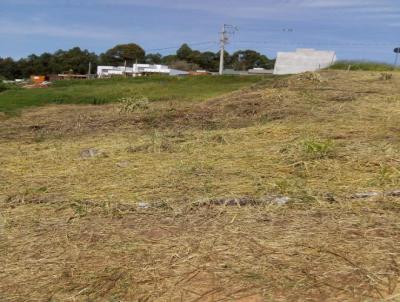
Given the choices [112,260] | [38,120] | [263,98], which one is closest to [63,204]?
[112,260]

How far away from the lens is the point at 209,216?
3637mm

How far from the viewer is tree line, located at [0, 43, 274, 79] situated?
87.0 metres

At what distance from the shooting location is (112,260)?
300 centimetres

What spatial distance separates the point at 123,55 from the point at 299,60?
178ft

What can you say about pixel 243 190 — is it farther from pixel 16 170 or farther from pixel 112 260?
pixel 16 170

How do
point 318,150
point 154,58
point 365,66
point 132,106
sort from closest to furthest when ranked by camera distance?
point 318,150
point 132,106
point 365,66
point 154,58

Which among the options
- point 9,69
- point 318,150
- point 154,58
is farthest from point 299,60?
point 9,69

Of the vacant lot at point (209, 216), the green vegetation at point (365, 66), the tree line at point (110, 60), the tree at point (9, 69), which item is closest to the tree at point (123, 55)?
the tree line at point (110, 60)

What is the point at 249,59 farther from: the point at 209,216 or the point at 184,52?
the point at 209,216

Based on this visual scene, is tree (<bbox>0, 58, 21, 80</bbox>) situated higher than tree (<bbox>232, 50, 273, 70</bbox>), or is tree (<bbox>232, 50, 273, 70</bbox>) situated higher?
tree (<bbox>232, 50, 273, 70</bbox>)

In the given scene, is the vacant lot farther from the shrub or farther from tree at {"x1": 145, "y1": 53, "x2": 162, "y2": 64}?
tree at {"x1": 145, "y1": 53, "x2": 162, "y2": 64}

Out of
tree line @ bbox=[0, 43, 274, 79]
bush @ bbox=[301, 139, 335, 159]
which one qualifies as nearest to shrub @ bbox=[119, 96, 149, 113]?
bush @ bbox=[301, 139, 335, 159]

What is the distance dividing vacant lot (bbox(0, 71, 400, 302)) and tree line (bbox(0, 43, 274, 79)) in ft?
262

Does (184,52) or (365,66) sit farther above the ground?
(184,52)
